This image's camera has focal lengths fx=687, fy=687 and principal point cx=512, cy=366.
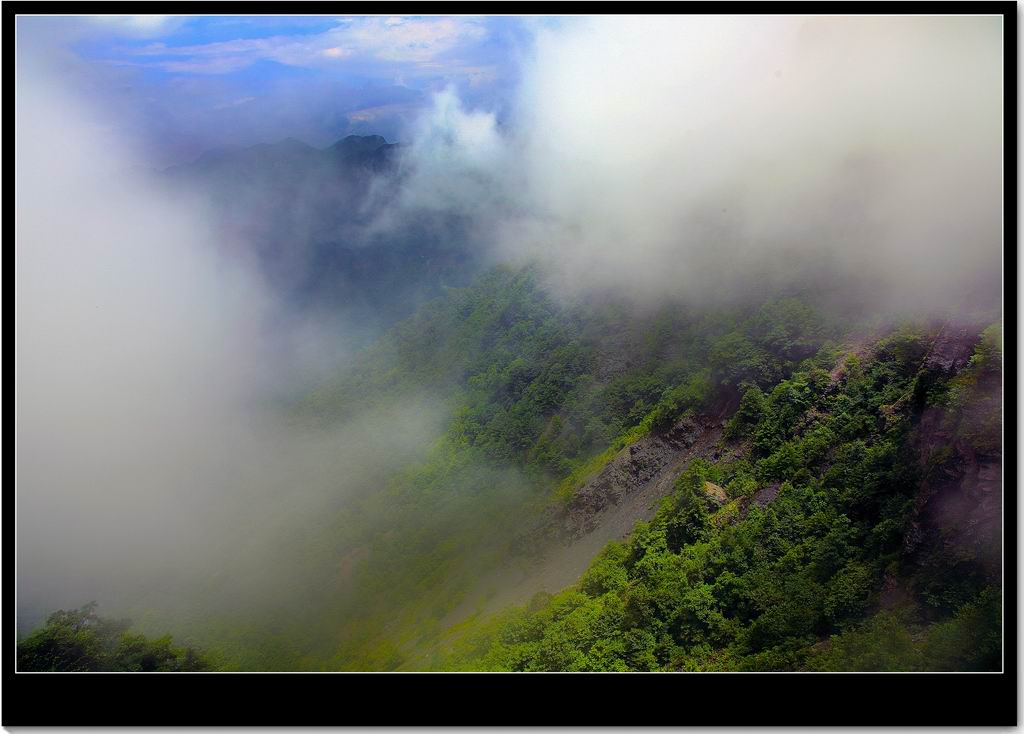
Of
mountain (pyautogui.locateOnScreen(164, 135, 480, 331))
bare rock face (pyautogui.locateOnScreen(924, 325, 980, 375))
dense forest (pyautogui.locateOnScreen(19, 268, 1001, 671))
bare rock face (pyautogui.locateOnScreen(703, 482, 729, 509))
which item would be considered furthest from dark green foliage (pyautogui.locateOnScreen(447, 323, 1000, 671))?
mountain (pyautogui.locateOnScreen(164, 135, 480, 331))

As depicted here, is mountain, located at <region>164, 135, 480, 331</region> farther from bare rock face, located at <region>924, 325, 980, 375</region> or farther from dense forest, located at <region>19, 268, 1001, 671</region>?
bare rock face, located at <region>924, 325, 980, 375</region>

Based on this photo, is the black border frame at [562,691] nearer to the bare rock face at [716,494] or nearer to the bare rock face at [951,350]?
the bare rock face at [951,350]

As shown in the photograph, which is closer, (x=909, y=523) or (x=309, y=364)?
(x=909, y=523)

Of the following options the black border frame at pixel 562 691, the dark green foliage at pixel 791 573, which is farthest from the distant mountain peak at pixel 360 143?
the dark green foliage at pixel 791 573

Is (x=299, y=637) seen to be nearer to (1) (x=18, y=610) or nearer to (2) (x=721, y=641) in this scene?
(1) (x=18, y=610)

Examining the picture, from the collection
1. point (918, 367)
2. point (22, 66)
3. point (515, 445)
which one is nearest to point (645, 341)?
point (515, 445)

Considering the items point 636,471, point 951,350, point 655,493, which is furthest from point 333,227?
point 951,350
